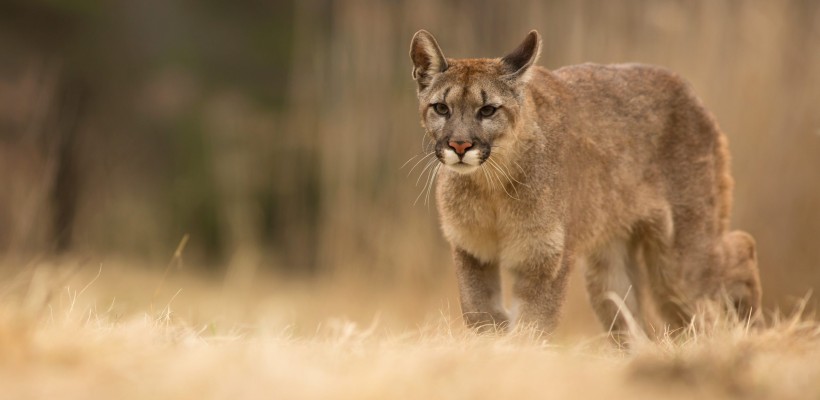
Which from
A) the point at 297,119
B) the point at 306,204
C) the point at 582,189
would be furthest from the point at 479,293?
the point at 297,119

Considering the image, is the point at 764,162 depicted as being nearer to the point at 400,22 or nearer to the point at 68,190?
the point at 400,22

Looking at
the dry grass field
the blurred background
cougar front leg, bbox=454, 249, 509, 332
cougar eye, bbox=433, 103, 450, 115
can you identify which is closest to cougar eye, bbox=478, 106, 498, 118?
cougar eye, bbox=433, 103, 450, 115

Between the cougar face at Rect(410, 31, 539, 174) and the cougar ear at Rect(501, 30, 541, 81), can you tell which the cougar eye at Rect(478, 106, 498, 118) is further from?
the cougar ear at Rect(501, 30, 541, 81)

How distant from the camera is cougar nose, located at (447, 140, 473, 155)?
6047mm

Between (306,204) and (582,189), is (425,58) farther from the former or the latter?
(306,204)

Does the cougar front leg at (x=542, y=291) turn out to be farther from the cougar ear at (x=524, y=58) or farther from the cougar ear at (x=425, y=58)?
the cougar ear at (x=425, y=58)

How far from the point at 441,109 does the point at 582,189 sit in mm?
958

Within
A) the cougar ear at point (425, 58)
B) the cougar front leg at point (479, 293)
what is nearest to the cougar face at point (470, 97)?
the cougar ear at point (425, 58)

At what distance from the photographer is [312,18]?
1712 cm

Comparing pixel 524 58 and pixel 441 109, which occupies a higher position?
pixel 524 58

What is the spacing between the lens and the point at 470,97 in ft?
20.8

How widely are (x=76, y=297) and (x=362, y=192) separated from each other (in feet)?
13.4

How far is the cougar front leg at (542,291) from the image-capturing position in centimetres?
640

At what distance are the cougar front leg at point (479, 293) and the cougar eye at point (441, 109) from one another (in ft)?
2.46
